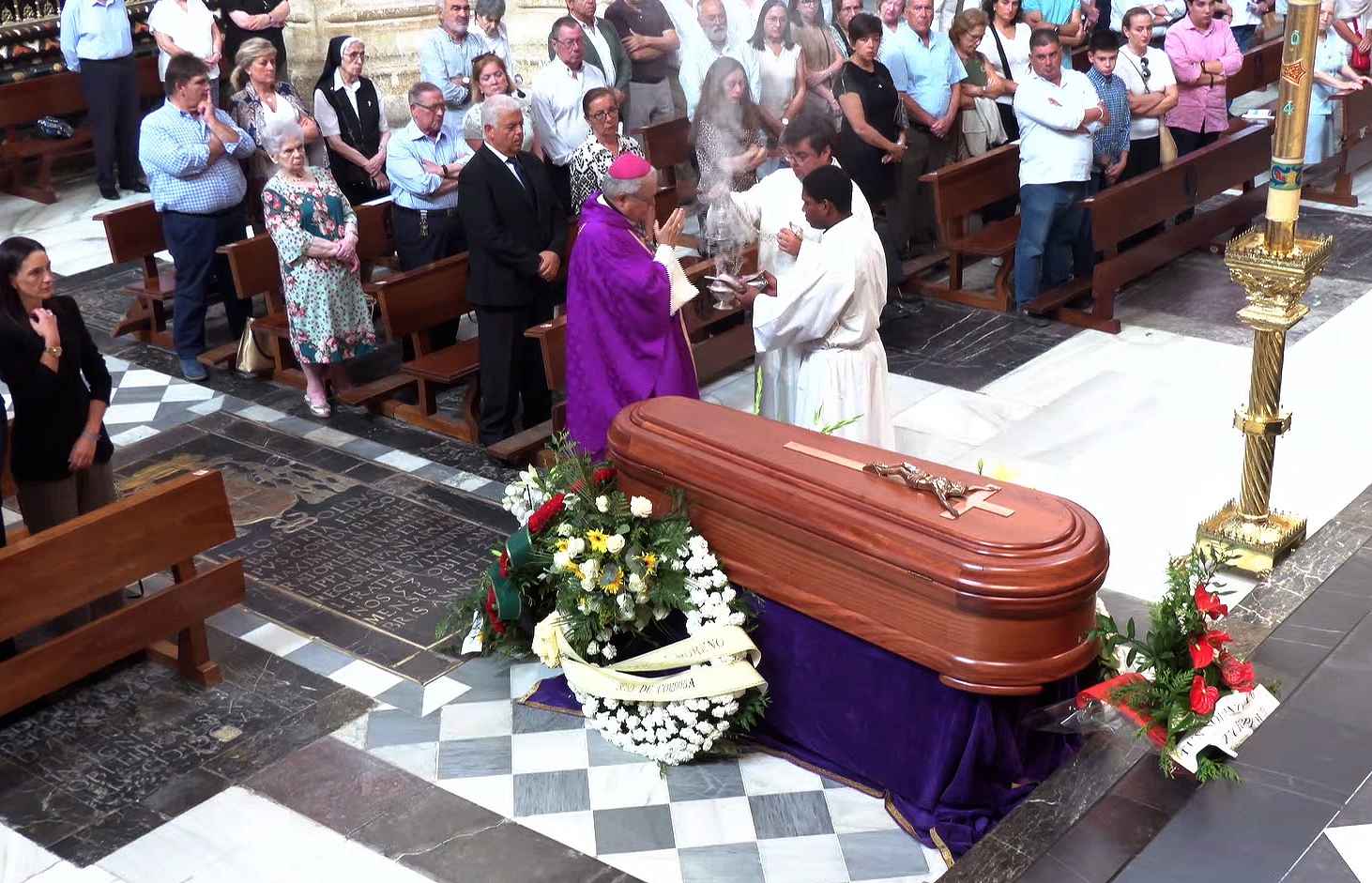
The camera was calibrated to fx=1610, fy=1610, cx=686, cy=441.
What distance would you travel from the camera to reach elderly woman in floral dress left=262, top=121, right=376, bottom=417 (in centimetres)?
795

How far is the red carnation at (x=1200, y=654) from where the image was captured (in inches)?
181

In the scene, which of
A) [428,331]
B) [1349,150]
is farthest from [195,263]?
[1349,150]

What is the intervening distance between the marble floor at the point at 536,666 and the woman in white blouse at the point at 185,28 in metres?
1.73

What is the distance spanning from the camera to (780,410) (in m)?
6.94

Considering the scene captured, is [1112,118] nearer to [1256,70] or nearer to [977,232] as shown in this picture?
[977,232]

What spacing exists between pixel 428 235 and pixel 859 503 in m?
4.60

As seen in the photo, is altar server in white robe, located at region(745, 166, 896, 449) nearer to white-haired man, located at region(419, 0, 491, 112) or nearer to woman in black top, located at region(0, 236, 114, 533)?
woman in black top, located at region(0, 236, 114, 533)

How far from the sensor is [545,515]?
224 inches

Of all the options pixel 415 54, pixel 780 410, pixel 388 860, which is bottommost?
pixel 388 860

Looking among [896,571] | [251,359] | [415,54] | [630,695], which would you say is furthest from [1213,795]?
[415,54]

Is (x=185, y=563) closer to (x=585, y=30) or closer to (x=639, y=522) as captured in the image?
(x=639, y=522)

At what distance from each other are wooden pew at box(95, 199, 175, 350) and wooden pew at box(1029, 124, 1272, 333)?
5035 mm

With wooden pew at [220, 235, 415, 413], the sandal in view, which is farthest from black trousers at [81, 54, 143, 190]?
the sandal

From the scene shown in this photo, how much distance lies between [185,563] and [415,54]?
24.3 feet
